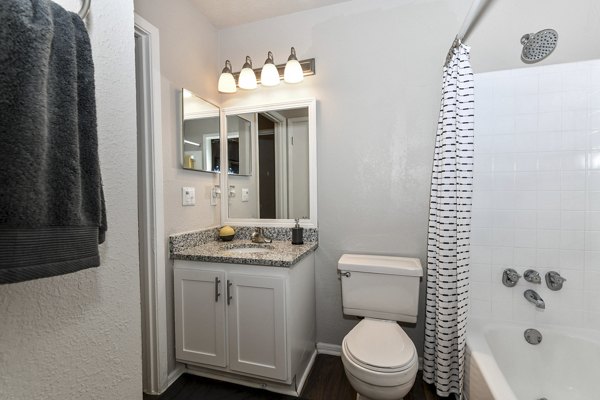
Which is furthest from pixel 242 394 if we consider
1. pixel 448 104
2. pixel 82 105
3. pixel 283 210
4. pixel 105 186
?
pixel 448 104

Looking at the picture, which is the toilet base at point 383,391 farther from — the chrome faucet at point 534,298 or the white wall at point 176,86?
the white wall at point 176,86

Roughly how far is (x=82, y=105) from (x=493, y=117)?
1.98 meters

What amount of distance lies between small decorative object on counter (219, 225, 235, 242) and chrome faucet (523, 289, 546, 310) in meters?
1.90

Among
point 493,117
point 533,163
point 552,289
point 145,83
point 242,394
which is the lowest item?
point 242,394

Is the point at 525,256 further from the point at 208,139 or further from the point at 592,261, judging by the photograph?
the point at 208,139

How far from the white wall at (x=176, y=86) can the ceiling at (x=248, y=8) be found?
0.28ft

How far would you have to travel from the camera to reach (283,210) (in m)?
2.10

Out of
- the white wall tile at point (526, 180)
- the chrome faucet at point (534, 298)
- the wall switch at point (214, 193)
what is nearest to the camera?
the chrome faucet at point (534, 298)

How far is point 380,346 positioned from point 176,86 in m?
1.97

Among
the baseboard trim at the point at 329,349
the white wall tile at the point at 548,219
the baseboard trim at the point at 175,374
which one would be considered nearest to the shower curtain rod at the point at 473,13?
the white wall tile at the point at 548,219

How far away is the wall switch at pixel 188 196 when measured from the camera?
1821 millimetres

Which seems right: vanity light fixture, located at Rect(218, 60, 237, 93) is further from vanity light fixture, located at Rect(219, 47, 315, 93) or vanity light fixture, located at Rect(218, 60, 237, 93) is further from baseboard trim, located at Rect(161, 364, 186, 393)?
baseboard trim, located at Rect(161, 364, 186, 393)

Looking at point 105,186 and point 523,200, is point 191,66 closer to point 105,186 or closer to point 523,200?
point 105,186

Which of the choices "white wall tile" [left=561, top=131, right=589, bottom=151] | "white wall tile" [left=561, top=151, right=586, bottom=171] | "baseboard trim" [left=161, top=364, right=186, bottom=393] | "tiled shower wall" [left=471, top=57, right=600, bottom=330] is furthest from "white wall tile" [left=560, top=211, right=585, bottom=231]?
"baseboard trim" [left=161, top=364, right=186, bottom=393]
